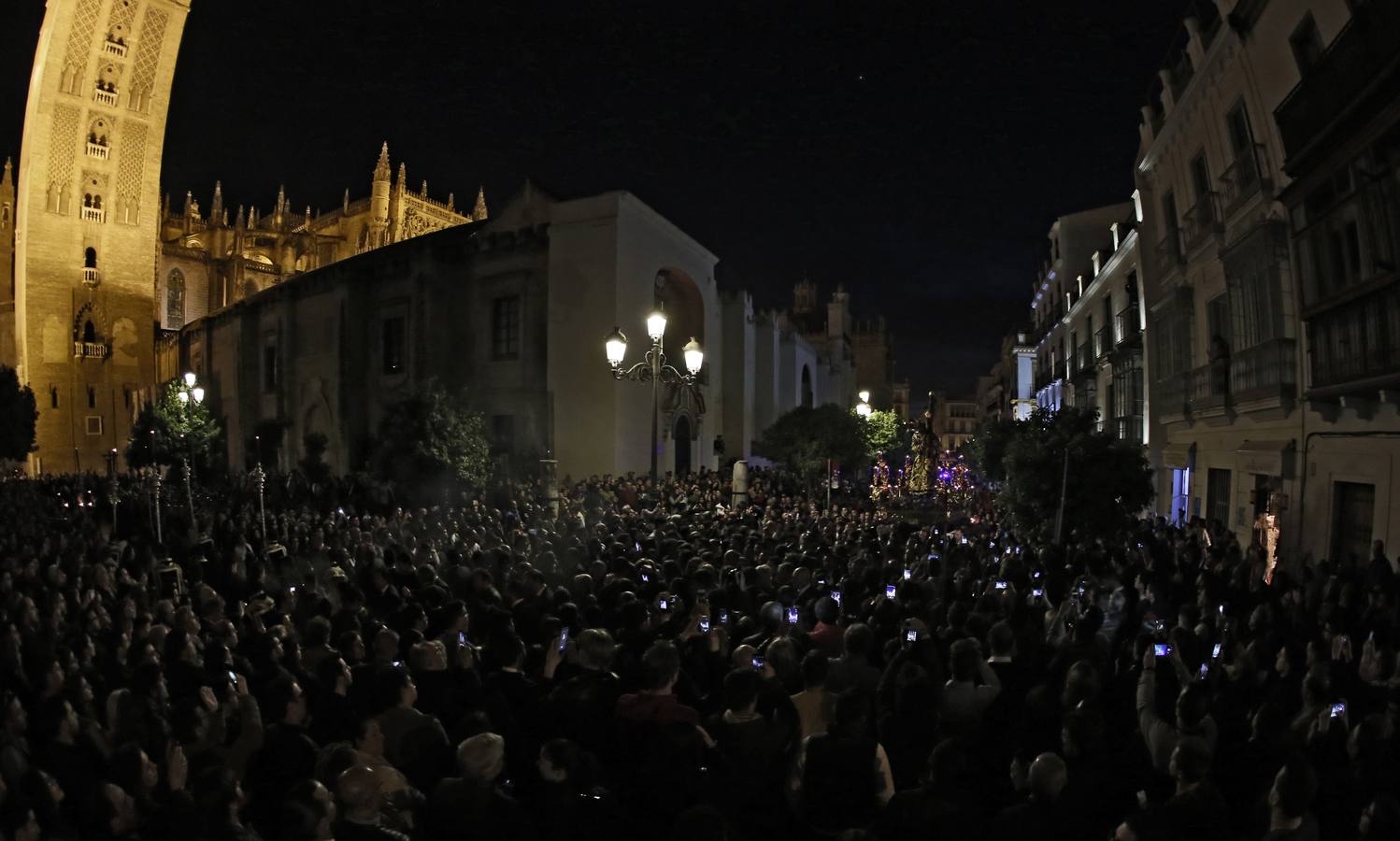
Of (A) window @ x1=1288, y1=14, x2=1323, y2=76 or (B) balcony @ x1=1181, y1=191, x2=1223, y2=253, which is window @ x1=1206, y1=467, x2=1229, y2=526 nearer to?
(B) balcony @ x1=1181, y1=191, x2=1223, y2=253

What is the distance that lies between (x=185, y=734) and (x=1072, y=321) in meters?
32.4

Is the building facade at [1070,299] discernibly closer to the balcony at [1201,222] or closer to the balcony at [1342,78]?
the balcony at [1201,222]

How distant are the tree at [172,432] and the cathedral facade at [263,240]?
78.3 feet

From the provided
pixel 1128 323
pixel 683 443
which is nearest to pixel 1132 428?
pixel 1128 323

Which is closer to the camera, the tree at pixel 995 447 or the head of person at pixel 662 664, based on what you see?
the head of person at pixel 662 664

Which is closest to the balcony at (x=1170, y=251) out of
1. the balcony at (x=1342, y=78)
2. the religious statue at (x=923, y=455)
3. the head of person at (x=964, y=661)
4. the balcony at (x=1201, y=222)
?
the balcony at (x=1201, y=222)

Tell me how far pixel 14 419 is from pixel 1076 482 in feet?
148

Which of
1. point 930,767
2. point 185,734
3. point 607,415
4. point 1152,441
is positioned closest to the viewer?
point 930,767

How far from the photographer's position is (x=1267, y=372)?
14.2 metres

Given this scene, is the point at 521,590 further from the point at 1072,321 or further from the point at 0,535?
the point at 1072,321

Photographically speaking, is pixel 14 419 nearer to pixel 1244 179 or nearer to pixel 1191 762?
pixel 1244 179

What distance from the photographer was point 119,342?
47.9 meters

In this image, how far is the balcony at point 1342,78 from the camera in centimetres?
971

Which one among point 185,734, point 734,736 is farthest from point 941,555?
point 185,734
